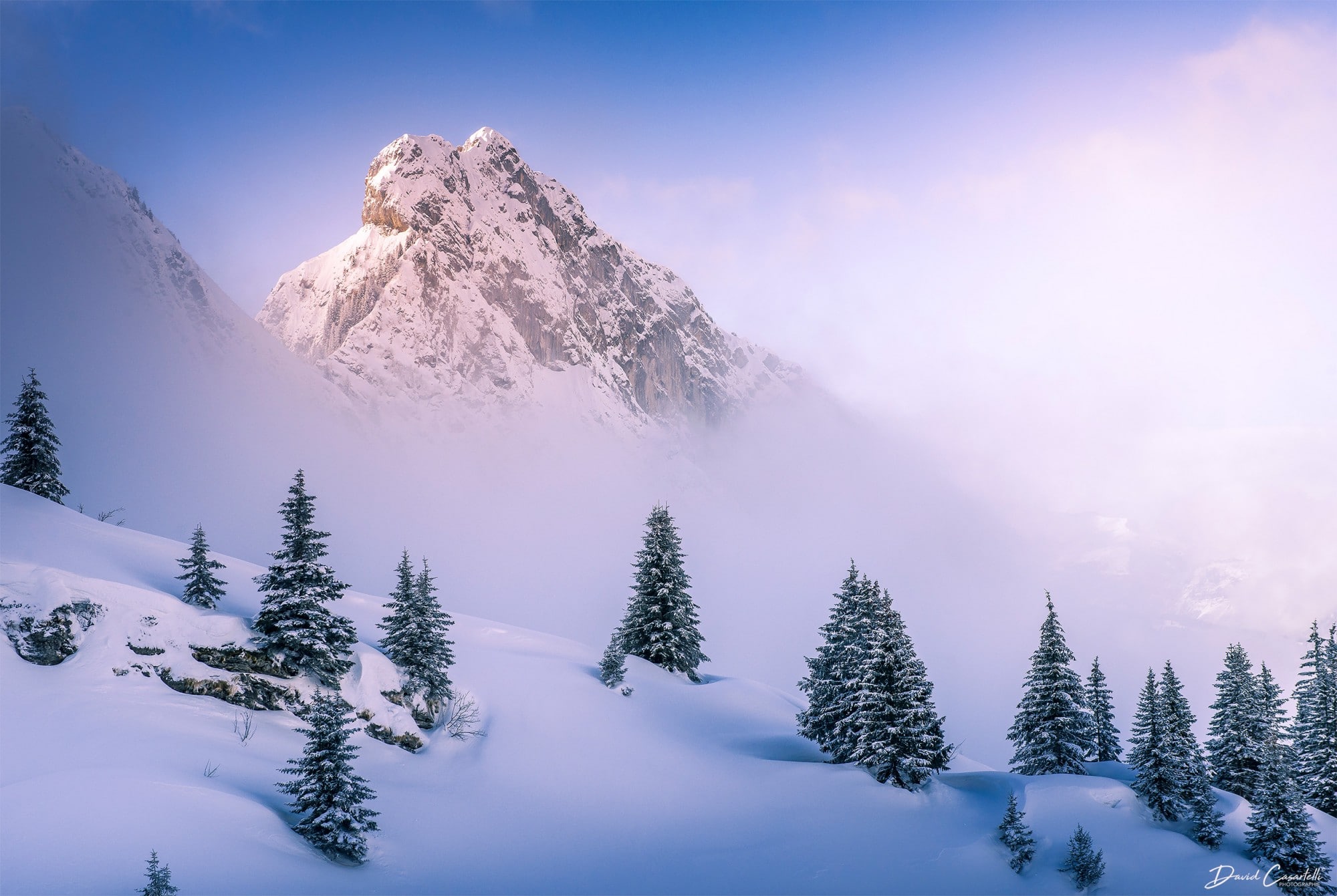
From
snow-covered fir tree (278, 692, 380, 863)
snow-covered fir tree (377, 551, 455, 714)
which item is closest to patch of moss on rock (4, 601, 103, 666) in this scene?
snow-covered fir tree (278, 692, 380, 863)

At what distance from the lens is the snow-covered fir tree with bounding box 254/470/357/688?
23.8 m

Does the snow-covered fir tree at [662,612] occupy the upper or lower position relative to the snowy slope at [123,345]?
lower

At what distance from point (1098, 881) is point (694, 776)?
14.1m

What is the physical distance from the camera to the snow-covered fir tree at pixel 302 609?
23.8 m

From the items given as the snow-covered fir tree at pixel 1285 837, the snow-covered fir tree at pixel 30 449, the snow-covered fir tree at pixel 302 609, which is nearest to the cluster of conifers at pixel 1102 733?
the snow-covered fir tree at pixel 1285 837

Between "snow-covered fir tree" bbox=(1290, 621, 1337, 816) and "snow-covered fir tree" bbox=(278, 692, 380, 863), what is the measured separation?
111 ft

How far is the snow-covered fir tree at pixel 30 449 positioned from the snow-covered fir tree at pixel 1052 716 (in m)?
47.6

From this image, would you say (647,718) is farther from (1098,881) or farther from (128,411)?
(128,411)

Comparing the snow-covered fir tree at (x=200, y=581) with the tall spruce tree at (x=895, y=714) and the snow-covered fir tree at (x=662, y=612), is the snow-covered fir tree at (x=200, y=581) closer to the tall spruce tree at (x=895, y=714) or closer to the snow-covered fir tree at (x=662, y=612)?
the snow-covered fir tree at (x=662, y=612)

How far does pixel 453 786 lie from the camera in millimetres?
24297

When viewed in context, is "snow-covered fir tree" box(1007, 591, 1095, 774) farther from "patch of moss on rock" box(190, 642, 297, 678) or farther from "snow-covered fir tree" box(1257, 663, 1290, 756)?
"patch of moss on rock" box(190, 642, 297, 678)

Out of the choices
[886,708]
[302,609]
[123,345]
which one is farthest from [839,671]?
[123,345]

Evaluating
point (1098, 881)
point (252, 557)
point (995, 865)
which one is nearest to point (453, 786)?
point (995, 865)
